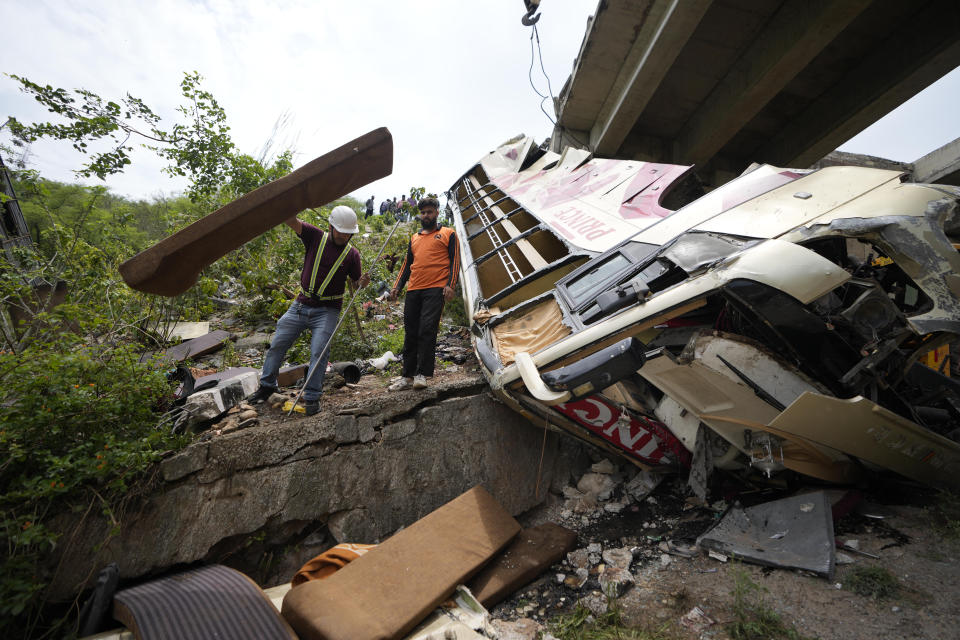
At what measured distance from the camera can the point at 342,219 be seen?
10.3 ft

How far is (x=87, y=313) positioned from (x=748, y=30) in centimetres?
746

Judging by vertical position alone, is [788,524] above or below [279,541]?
below

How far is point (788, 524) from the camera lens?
2318 millimetres

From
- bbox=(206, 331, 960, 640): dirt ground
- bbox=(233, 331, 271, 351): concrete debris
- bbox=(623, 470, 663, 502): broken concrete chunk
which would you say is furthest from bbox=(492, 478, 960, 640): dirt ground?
bbox=(233, 331, 271, 351): concrete debris

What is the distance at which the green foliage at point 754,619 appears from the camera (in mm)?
1685

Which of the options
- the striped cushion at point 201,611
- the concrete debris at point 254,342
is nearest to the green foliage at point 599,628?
the striped cushion at point 201,611

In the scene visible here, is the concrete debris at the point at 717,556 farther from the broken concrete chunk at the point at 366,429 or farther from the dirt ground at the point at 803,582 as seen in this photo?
the broken concrete chunk at the point at 366,429

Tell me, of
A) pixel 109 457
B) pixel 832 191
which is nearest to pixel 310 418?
pixel 109 457

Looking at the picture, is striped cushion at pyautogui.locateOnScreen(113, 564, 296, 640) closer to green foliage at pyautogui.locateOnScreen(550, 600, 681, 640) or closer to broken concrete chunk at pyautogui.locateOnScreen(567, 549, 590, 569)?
green foliage at pyautogui.locateOnScreen(550, 600, 681, 640)

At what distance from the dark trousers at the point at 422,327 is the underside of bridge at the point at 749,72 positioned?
4.22 m

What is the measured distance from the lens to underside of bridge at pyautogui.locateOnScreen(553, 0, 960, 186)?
14.8 ft

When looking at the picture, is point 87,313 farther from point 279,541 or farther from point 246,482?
point 279,541

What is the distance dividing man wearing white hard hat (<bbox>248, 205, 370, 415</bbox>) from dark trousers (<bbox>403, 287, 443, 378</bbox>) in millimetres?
613

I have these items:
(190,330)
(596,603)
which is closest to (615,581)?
(596,603)
